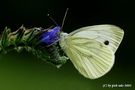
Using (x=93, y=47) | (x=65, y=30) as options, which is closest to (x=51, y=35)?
(x=65, y=30)

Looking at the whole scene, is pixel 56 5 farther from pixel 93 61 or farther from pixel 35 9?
pixel 93 61

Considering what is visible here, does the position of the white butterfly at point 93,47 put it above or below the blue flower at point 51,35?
below

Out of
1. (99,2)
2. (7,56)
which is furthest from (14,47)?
(99,2)

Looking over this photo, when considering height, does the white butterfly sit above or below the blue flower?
below

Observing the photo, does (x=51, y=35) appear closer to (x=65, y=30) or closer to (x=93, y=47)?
(x=65, y=30)
